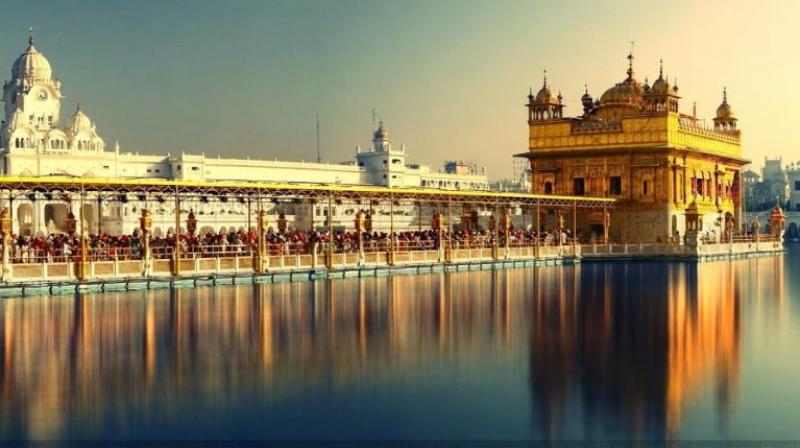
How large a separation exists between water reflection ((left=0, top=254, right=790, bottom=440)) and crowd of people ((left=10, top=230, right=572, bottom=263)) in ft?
18.2

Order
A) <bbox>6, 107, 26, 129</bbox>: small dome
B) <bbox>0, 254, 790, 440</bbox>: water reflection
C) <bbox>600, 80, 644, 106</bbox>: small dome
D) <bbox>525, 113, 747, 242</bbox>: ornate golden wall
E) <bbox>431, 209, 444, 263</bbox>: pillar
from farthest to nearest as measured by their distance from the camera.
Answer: <bbox>6, 107, 26, 129</bbox>: small dome, <bbox>600, 80, 644, 106</bbox>: small dome, <bbox>525, 113, 747, 242</bbox>: ornate golden wall, <bbox>431, 209, 444, 263</bbox>: pillar, <bbox>0, 254, 790, 440</bbox>: water reflection

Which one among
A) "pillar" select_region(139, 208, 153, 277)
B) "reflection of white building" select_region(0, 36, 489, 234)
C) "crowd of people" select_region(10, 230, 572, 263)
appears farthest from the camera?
"reflection of white building" select_region(0, 36, 489, 234)

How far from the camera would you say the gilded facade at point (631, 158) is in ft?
242

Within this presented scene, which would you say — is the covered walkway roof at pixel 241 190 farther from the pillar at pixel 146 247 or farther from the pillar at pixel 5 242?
the pillar at pixel 146 247

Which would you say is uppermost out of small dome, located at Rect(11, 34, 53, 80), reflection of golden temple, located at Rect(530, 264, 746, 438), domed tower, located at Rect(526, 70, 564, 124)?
small dome, located at Rect(11, 34, 53, 80)

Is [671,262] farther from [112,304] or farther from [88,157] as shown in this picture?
[88,157]

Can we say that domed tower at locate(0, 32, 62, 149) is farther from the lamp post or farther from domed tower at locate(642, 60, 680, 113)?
→ the lamp post

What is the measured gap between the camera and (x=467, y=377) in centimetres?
2014

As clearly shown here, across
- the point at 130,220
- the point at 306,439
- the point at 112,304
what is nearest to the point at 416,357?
the point at 306,439

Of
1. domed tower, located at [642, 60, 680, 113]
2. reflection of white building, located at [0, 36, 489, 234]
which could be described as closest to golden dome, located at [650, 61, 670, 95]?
domed tower, located at [642, 60, 680, 113]

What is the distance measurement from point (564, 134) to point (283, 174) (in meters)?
66.7

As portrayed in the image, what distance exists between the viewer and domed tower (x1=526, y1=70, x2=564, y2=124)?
259 ft

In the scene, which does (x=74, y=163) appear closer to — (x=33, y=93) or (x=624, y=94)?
(x=33, y=93)

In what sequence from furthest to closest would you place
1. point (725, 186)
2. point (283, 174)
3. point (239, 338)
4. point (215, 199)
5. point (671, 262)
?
point (283, 174)
point (725, 186)
point (671, 262)
point (215, 199)
point (239, 338)
